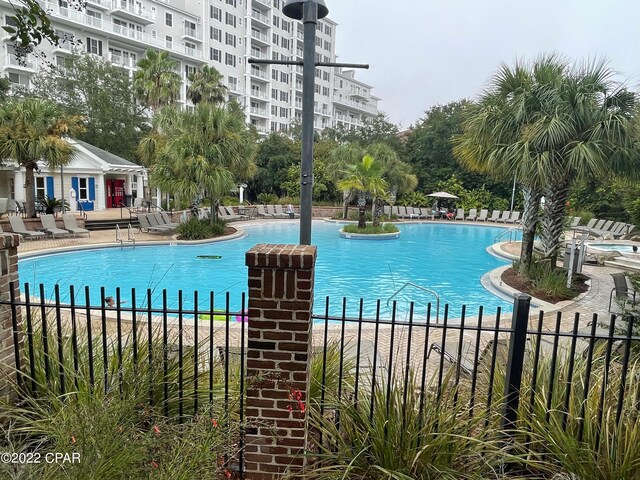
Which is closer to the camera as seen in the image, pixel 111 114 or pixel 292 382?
pixel 292 382

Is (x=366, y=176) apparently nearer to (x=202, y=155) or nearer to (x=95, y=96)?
(x=202, y=155)

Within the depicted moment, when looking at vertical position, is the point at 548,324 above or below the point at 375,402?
below

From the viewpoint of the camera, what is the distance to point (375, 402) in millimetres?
3133

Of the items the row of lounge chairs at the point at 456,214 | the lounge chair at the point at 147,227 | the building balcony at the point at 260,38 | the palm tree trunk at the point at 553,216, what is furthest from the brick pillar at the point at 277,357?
the building balcony at the point at 260,38

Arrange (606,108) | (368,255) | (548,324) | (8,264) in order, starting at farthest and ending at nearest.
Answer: (368,255), (606,108), (548,324), (8,264)

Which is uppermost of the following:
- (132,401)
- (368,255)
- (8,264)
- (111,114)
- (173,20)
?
(173,20)

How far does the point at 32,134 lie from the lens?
59.5 ft

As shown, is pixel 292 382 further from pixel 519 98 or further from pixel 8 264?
pixel 519 98

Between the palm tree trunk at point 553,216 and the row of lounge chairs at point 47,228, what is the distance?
17.7m

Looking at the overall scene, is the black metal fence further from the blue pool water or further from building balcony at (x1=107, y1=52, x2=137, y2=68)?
building balcony at (x1=107, y1=52, x2=137, y2=68)

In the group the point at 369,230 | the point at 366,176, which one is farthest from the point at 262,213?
the point at 366,176

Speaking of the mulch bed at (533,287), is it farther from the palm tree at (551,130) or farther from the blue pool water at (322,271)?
the palm tree at (551,130)

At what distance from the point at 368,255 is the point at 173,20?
43154 millimetres

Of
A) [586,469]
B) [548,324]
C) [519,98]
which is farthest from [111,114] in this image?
[586,469]
